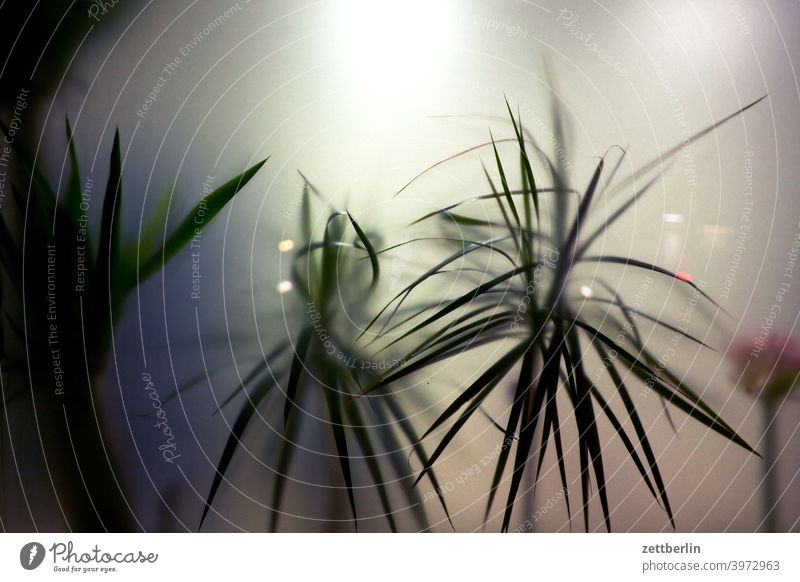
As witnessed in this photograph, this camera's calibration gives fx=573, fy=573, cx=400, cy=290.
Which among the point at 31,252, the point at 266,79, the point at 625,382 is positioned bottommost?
the point at 625,382

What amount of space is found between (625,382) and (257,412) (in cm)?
48

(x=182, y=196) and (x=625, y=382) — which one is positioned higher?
(x=182, y=196)

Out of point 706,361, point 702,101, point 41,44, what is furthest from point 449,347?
point 41,44

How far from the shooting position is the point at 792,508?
0.77 metres

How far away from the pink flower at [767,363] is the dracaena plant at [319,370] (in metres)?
0.47

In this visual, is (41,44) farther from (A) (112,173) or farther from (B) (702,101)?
(B) (702,101)

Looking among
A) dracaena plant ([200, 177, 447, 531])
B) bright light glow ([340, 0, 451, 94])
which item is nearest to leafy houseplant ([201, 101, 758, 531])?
dracaena plant ([200, 177, 447, 531])

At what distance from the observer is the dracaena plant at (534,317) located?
74cm

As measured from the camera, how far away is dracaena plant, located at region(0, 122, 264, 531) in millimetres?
713

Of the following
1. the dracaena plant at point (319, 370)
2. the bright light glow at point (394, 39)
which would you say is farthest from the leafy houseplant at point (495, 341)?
the bright light glow at point (394, 39)
